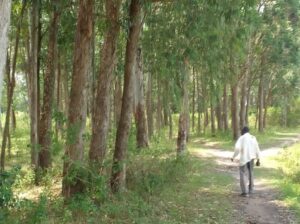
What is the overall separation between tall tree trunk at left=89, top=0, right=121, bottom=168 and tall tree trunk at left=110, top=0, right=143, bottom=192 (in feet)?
0.98

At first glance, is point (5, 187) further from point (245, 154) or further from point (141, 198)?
point (245, 154)

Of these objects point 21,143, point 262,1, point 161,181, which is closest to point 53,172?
point 161,181

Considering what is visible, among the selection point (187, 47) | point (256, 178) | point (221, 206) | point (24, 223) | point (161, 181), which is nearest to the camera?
point (24, 223)

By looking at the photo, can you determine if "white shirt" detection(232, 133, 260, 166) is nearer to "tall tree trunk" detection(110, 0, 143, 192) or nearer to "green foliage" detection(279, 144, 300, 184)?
"tall tree trunk" detection(110, 0, 143, 192)

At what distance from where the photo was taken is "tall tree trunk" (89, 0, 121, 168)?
10.8 metres

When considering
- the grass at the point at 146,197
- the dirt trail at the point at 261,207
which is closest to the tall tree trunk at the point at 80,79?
the grass at the point at 146,197

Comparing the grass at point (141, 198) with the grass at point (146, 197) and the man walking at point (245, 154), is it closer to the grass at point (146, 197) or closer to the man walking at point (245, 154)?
the grass at point (146, 197)

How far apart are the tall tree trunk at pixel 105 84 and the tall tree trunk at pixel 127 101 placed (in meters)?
0.30

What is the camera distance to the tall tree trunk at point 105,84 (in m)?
10.8

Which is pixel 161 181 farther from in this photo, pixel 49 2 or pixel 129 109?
pixel 49 2

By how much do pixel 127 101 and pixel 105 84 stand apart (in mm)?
616

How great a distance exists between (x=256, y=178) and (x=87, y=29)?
964 cm

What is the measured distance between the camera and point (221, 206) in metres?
12.3

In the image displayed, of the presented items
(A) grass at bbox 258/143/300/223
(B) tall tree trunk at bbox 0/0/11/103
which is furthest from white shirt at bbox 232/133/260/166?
(B) tall tree trunk at bbox 0/0/11/103
